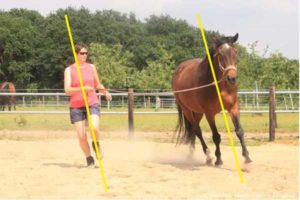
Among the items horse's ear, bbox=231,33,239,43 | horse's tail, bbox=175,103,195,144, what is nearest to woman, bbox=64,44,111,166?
horse's ear, bbox=231,33,239,43

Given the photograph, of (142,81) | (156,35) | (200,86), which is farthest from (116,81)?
(200,86)

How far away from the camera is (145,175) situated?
6.44m

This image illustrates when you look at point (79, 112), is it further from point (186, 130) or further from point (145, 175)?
point (186, 130)

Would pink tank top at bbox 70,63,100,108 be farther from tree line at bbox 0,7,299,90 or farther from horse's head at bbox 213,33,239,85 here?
tree line at bbox 0,7,299,90

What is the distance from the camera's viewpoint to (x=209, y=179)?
20.4ft

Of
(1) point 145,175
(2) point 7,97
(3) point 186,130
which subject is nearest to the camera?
(1) point 145,175

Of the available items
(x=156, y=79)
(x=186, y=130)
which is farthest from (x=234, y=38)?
(x=156, y=79)

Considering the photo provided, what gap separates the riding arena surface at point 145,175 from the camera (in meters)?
5.25

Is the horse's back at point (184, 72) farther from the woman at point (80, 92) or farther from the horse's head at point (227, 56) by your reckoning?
the woman at point (80, 92)

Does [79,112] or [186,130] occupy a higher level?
[79,112]

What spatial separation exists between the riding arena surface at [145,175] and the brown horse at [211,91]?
0.52 m

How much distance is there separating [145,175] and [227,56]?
7.20 feet

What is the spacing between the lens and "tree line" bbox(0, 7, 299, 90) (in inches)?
1876

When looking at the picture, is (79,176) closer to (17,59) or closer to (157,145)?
(157,145)
